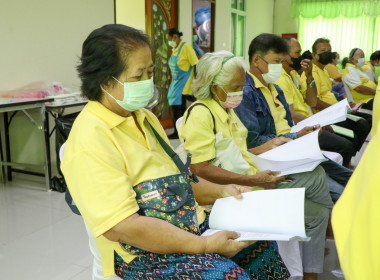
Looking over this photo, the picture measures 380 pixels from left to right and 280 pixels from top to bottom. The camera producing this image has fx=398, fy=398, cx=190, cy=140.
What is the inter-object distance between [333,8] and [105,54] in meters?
10.0

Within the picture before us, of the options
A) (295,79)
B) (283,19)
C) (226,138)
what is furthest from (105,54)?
(283,19)

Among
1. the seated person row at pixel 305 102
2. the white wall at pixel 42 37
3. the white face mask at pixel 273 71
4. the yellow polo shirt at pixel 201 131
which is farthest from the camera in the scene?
the white wall at pixel 42 37

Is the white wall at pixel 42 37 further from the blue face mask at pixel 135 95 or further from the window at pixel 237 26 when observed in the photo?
the window at pixel 237 26

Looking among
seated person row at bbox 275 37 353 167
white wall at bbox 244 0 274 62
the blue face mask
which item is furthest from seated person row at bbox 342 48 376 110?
the blue face mask

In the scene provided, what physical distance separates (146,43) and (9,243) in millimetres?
1871

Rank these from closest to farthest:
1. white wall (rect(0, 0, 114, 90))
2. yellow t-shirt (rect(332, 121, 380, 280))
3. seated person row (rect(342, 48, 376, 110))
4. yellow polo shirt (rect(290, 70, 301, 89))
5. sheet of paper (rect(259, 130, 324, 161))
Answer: yellow t-shirt (rect(332, 121, 380, 280)), sheet of paper (rect(259, 130, 324, 161)), yellow polo shirt (rect(290, 70, 301, 89)), white wall (rect(0, 0, 114, 90)), seated person row (rect(342, 48, 376, 110))

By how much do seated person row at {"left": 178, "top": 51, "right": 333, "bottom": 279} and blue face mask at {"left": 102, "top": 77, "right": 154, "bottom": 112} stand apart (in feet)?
1.42

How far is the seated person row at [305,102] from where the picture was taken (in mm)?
3105

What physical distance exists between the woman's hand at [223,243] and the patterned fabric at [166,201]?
9 centimetres

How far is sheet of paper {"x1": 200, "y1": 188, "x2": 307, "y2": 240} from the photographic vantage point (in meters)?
1.13

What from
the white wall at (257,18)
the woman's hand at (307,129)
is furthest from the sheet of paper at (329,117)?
the white wall at (257,18)

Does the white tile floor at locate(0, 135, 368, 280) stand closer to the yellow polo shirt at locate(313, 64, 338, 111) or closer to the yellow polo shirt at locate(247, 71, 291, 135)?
the yellow polo shirt at locate(247, 71, 291, 135)

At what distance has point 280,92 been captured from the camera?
2736 millimetres

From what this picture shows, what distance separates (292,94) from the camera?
10.7 feet
